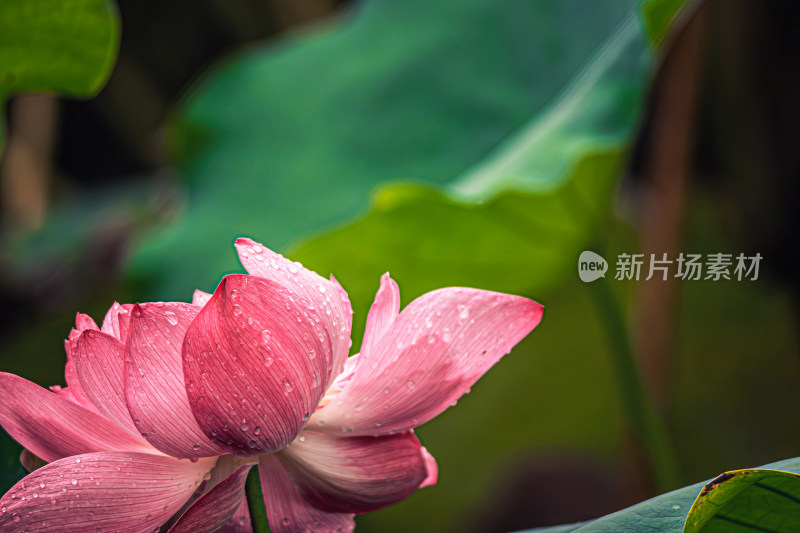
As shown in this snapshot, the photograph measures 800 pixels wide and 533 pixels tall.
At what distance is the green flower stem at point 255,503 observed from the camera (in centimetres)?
22

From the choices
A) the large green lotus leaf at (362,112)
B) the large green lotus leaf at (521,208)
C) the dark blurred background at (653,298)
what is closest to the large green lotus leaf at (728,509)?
the large green lotus leaf at (521,208)

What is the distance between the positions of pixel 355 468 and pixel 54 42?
19.6 inches

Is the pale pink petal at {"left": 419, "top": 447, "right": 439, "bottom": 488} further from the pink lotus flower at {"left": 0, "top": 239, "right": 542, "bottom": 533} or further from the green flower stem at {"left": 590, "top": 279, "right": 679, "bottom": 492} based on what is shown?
the green flower stem at {"left": 590, "top": 279, "right": 679, "bottom": 492}

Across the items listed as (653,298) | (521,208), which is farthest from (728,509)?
(653,298)

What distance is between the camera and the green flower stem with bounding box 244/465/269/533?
224 millimetres

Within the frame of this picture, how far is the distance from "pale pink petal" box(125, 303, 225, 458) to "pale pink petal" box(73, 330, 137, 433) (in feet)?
0.04

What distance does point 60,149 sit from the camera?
1.57 m

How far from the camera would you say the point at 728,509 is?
0.80 ft

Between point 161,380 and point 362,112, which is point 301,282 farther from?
point 362,112

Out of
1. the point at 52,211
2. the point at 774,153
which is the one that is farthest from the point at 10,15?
the point at 774,153

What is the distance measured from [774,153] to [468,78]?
54 centimetres

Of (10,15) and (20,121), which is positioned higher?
(20,121)

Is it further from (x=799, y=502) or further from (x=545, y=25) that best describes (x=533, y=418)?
(x=799, y=502)

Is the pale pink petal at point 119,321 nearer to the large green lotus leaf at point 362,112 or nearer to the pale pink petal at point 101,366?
the pale pink petal at point 101,366
